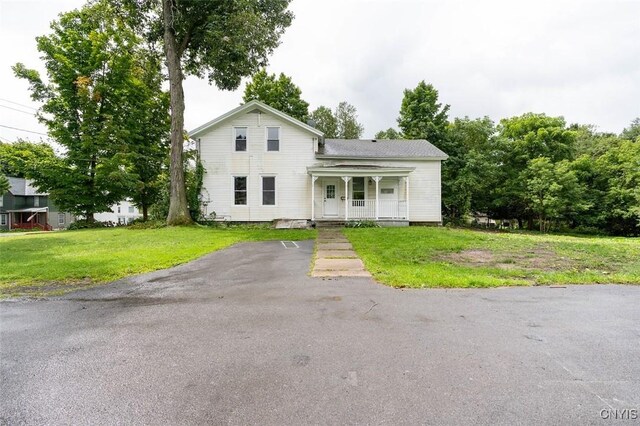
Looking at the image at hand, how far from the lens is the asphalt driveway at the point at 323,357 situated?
224 cm

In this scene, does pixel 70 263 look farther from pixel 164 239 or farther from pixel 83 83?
pixel 83 83

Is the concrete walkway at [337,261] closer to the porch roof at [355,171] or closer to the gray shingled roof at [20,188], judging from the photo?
the porch roof at [355,171]

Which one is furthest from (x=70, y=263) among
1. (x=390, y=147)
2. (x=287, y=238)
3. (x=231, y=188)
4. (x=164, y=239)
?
(x=390, y=147)

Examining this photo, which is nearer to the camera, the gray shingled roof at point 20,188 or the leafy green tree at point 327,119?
the leafy green tree at point 327,119

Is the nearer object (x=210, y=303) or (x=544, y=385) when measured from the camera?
(x=544, y=385)

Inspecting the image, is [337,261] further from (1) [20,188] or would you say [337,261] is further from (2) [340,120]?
(1) [20,188]

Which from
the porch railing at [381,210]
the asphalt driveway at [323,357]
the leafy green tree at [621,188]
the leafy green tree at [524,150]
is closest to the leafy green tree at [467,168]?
the leafy green tree at [524,150]

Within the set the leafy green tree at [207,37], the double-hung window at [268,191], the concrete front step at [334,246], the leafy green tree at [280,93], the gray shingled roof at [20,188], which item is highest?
the leafy green tree at [280,93]

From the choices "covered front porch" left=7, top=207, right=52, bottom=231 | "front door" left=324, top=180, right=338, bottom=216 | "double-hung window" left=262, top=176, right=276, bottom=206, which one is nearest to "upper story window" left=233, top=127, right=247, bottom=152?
"double-hung window" left=262, top=176, right=276, bottom=206

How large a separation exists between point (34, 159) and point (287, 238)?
21.2 metres

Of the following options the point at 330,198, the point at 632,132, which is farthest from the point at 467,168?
the point at 632,132

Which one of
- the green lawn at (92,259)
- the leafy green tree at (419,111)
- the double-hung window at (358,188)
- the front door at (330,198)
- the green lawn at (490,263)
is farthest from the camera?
the leafy green tree at (419,111)

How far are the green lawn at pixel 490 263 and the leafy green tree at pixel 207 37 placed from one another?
40.9 ft

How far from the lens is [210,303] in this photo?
4777mm
